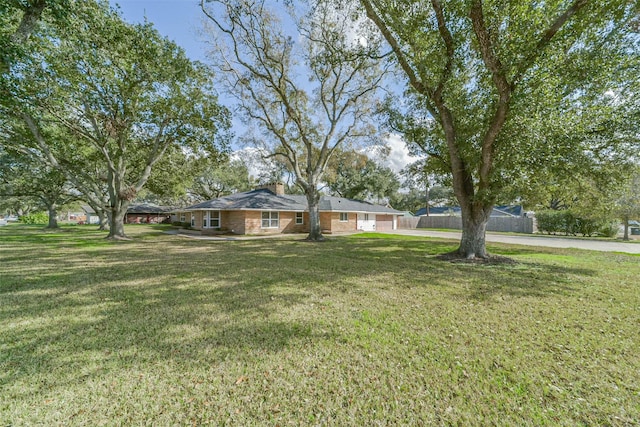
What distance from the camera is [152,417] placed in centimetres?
225

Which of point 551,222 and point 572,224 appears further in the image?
point 551,222

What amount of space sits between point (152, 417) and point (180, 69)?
16220 millimetres

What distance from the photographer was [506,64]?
6.79 meters

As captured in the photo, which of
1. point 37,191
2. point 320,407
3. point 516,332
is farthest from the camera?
point 37,191

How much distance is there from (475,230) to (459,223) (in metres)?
23.8

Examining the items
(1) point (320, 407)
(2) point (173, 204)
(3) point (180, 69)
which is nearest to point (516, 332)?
(1) point (320, 407)

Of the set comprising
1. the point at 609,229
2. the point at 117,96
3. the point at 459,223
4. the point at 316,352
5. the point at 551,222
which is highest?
the point at 117,96

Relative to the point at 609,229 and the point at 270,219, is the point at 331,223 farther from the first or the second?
the point at 609,229

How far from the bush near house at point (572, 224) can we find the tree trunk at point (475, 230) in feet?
53.9

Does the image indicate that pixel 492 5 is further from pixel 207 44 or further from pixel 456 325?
pixel 207 44

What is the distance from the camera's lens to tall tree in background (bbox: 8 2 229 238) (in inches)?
426

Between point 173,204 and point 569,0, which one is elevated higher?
point 569,0

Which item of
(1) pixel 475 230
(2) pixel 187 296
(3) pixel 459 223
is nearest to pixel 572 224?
(3) pixel 459 223

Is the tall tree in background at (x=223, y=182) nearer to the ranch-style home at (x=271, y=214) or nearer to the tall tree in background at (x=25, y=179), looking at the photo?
the ranch-style home at (x=271, y=214)
